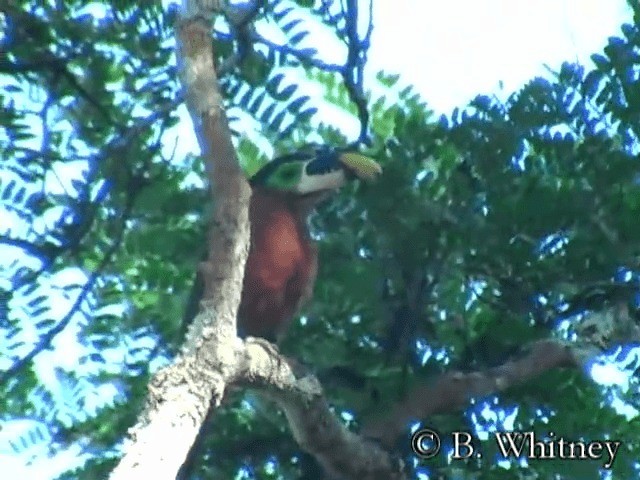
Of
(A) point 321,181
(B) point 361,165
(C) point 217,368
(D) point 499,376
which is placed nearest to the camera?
(C) point 217,368

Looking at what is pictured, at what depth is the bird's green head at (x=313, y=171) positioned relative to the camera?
3746 millimetres

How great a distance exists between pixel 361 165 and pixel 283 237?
1.99ft

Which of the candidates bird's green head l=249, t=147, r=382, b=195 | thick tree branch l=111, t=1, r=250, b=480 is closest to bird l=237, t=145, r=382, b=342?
bird's green head l=249, t=147, r=382, b=195

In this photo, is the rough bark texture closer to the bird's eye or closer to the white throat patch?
the white throat patch

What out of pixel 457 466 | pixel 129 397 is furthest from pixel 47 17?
pixel 457 466

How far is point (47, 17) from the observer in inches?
153

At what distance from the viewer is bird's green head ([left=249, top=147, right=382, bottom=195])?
147 inches

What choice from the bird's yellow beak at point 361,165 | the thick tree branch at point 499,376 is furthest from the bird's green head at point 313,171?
the thick tree branch at point 499,376

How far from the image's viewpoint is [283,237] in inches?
169

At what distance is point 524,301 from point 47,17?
1.27 meters

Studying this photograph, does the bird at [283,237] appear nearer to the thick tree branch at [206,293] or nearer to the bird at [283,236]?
the bird at [283,236]

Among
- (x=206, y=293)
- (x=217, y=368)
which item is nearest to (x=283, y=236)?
(x=206, y=293)

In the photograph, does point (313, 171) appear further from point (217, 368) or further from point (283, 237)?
point (217, 368)

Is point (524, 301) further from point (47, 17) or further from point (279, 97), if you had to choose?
point (47, 17)
